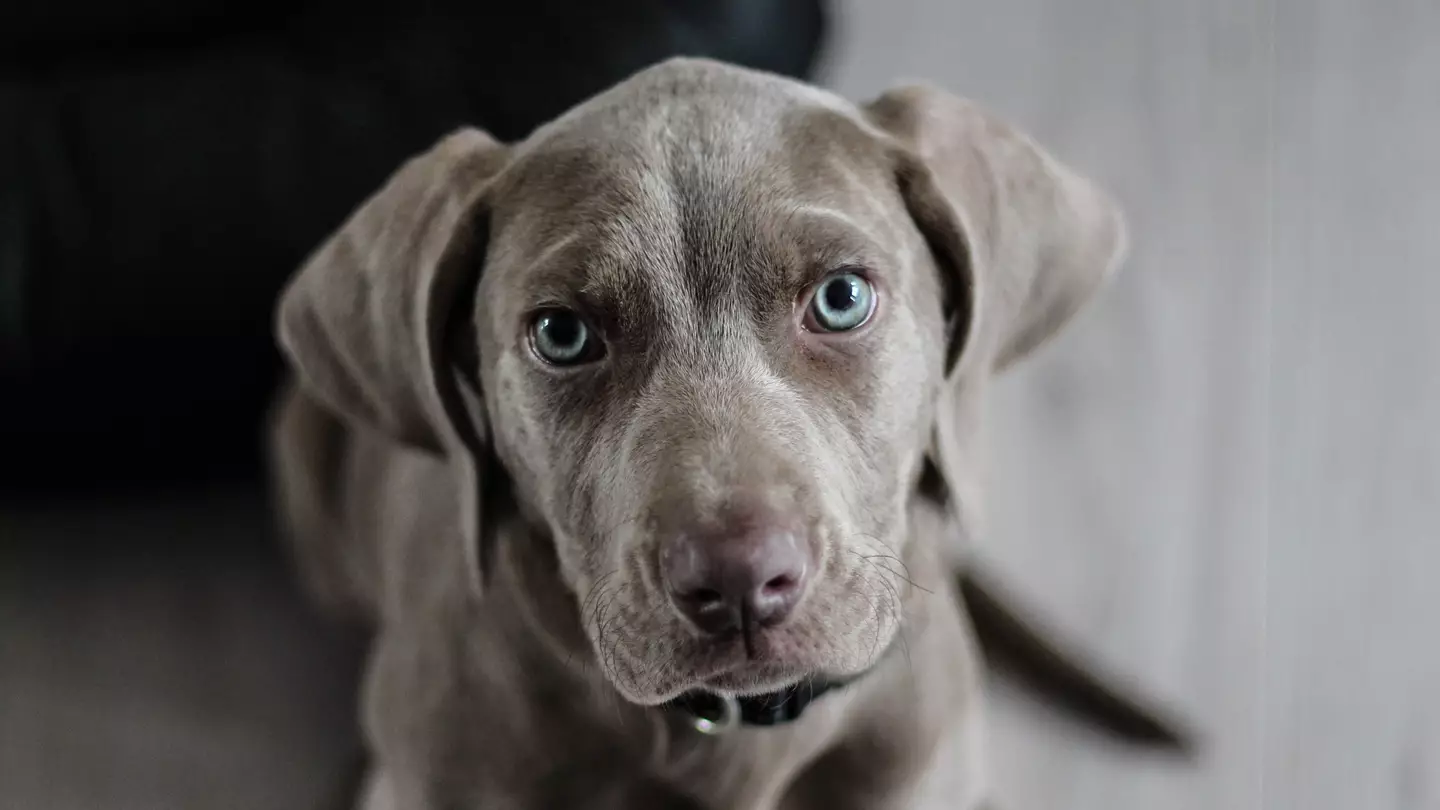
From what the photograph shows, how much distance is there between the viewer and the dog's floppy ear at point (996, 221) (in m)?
1.32

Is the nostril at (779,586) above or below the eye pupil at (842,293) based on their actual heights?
below

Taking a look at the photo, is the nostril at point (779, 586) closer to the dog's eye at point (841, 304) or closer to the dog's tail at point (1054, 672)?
the dog's eye at point (841, 304)

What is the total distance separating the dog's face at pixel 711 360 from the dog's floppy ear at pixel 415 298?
5cm

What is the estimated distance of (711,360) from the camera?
1.21 meters

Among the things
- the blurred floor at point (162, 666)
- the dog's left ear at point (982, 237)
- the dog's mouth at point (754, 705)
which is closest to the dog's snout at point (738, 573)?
the dog's mouth at point (754, 705)

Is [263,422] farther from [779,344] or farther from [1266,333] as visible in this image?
[1266,333]

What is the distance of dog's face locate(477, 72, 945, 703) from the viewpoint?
114 cm

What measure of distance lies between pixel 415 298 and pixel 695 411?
0.34 m

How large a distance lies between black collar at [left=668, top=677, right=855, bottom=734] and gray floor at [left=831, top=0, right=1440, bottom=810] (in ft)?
2.31

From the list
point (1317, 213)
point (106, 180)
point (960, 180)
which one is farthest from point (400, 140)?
point (1317, 213)

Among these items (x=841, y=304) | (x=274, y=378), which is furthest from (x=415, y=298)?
(x=274, y=378)

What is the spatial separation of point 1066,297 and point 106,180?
1461 millimetres

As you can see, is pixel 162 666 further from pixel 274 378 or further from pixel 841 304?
pixel 841 304

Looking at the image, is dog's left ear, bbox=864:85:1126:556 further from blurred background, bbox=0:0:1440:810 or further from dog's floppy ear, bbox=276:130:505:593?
blurred background, bbox=0:0:1440:810
